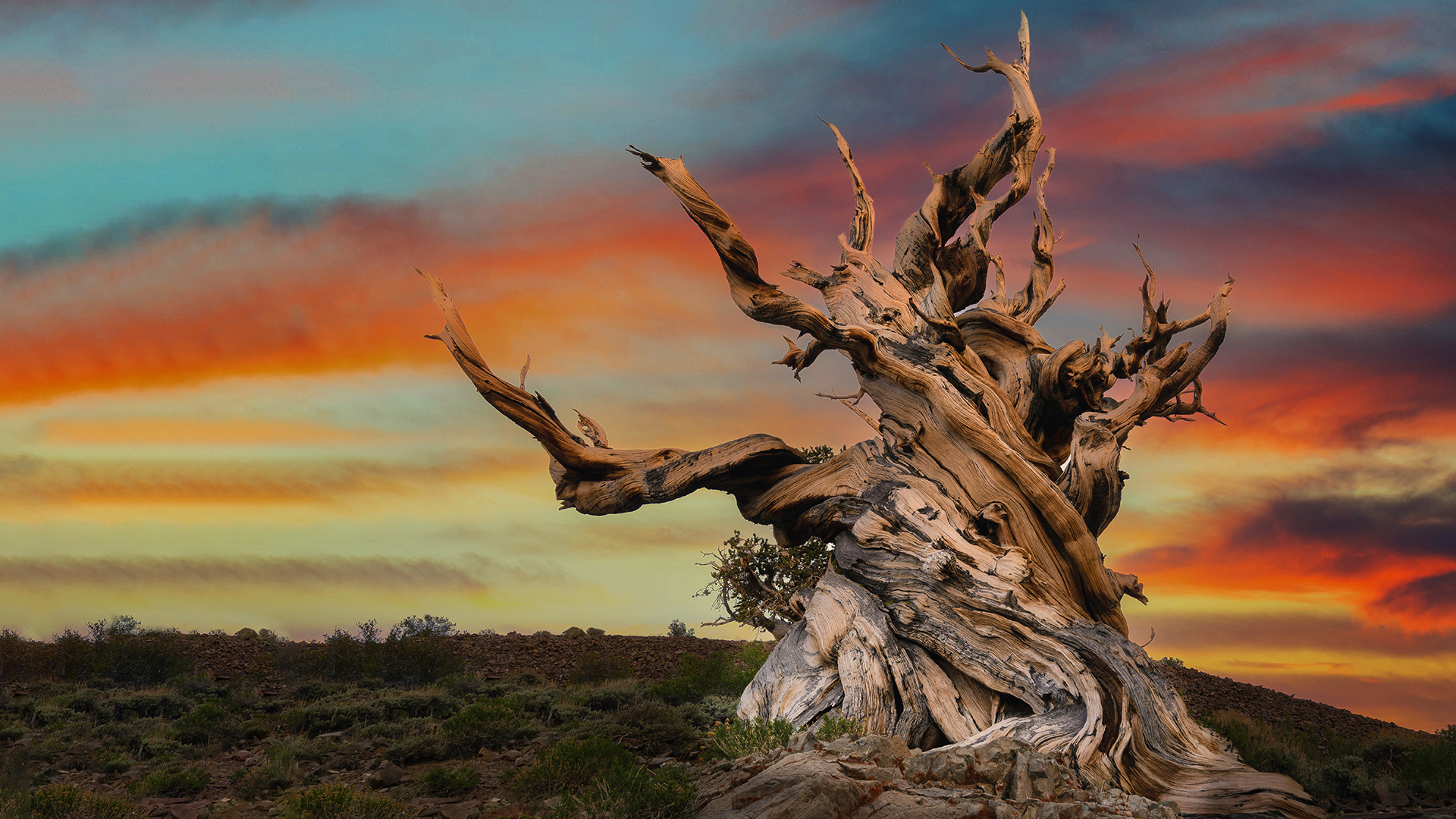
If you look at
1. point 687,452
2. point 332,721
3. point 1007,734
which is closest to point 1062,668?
point 1007,734

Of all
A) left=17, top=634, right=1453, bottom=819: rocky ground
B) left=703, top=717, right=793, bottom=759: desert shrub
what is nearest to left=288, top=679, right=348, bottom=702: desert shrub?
left=17, top=634, right=1453, bottom=819: rocky ground

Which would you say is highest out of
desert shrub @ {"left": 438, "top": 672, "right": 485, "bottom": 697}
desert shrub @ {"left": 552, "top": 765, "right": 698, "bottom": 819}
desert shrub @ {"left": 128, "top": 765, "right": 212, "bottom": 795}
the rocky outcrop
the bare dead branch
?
the bare dead branch

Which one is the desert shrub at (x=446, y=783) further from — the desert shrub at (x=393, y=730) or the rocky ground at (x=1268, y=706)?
the rocky ground at (x=1268, y=706)

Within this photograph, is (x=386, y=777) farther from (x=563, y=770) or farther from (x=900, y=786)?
(x=900, y=786)

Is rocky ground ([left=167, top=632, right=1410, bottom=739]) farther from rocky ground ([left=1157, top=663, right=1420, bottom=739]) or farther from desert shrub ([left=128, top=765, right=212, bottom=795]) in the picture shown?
desert shrub ([left=128, top=765, right=212, bottom=795])

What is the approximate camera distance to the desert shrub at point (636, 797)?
6.18 meters

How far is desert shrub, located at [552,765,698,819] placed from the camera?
6180 millimetres

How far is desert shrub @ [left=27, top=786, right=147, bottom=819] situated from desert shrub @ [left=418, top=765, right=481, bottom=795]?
2.71 metres

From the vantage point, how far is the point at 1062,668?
875 cm

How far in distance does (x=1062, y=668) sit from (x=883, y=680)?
191 cm

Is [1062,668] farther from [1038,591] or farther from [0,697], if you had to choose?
[0,697]

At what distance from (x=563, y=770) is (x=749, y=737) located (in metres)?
1.96

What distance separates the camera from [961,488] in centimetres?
1120

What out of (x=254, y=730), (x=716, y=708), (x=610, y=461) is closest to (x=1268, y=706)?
(x=716, y=708)
